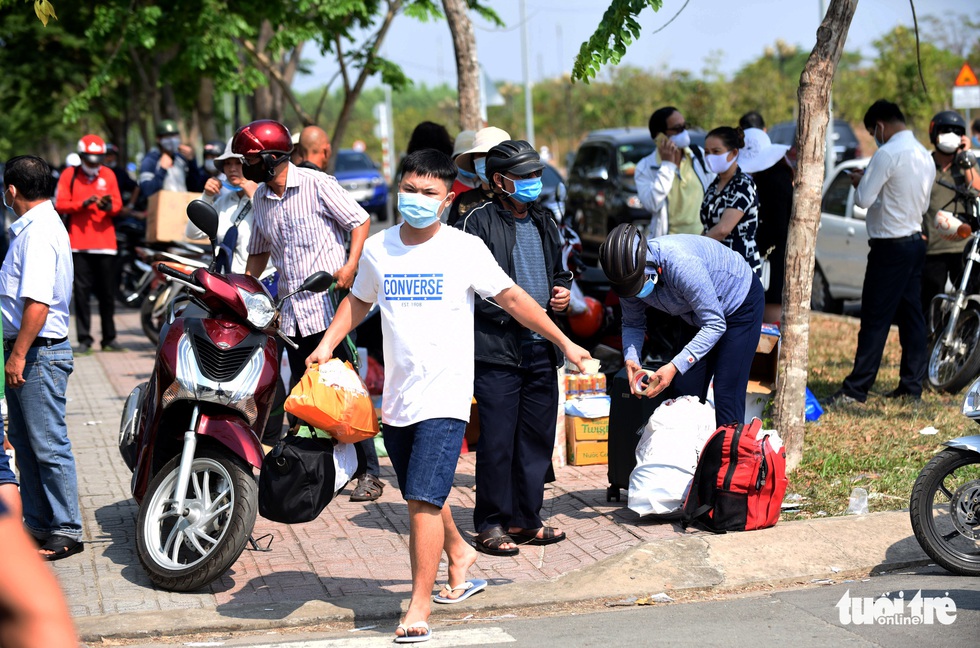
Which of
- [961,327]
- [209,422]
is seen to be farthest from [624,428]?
[961,327]

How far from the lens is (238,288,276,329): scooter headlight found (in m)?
5.39

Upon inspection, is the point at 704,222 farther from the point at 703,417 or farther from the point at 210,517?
the point at 210,517

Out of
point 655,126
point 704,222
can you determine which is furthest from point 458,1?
point 704,222

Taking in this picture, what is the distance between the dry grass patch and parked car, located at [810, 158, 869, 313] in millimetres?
2424

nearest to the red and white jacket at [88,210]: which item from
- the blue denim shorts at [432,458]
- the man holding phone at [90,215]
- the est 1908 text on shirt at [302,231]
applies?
the man holding phone at [90,215]

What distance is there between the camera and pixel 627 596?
5.33 m

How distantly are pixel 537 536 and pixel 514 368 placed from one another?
89 cm

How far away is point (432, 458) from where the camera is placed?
4.74 meters

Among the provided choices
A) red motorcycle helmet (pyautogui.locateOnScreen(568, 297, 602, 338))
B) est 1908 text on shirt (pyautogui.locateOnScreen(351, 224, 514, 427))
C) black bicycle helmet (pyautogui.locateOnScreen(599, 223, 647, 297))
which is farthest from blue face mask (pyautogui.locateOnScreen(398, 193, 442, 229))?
red motorcycle helmet (pyautogui.locateOnScreen(568, 297, 602, 338))

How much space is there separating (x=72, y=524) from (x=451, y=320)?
8.04ft

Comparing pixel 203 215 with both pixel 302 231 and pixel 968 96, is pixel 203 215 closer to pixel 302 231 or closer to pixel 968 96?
pixel 302 231

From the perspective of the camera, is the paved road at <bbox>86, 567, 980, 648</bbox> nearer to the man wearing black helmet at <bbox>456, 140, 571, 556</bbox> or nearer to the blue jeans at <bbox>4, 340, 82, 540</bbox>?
the man wearing black helmet at <bbox>456, 140, 571, 556</bbox>

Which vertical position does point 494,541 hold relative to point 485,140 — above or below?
below

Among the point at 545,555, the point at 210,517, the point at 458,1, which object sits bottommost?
the point at 545,555
